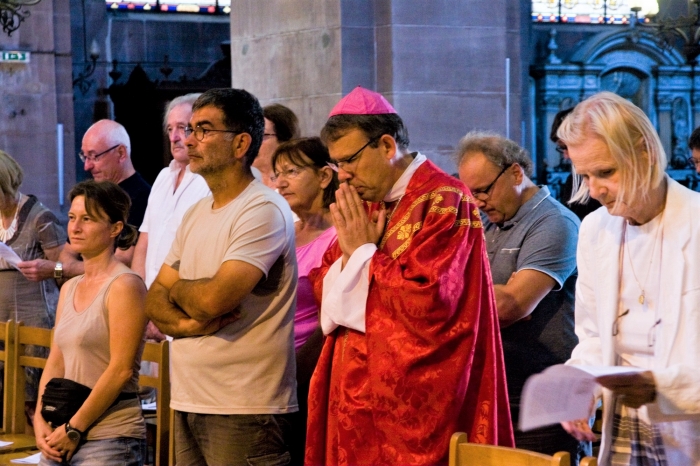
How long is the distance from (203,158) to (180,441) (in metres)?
0.86

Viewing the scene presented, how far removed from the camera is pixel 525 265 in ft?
11.2

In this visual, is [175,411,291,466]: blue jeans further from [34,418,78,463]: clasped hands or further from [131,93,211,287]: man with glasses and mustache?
[131,93,211,287]: man with glasses and mustache

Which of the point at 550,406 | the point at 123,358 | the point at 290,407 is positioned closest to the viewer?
the point at 550,406

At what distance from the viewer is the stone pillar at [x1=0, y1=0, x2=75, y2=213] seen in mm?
11094

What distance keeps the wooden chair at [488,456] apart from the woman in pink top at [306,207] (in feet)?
3.48

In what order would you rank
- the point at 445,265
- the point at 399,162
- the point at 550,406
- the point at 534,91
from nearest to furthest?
the point at 550,406 → the point at 445,265 → the point at 399,162 → the point at 534,91

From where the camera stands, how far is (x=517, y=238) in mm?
3518

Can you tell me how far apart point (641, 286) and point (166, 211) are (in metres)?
2.45

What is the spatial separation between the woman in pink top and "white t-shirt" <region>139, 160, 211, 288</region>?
734 millimetres

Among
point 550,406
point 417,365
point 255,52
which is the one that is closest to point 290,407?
point 417,365

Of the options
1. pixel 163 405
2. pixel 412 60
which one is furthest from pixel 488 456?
pixel 412 60

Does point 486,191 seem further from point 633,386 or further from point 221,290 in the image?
point 633,386

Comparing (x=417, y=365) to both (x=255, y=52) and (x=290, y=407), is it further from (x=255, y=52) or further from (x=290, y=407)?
(x=255, y=52)

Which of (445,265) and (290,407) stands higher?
(445,265)
